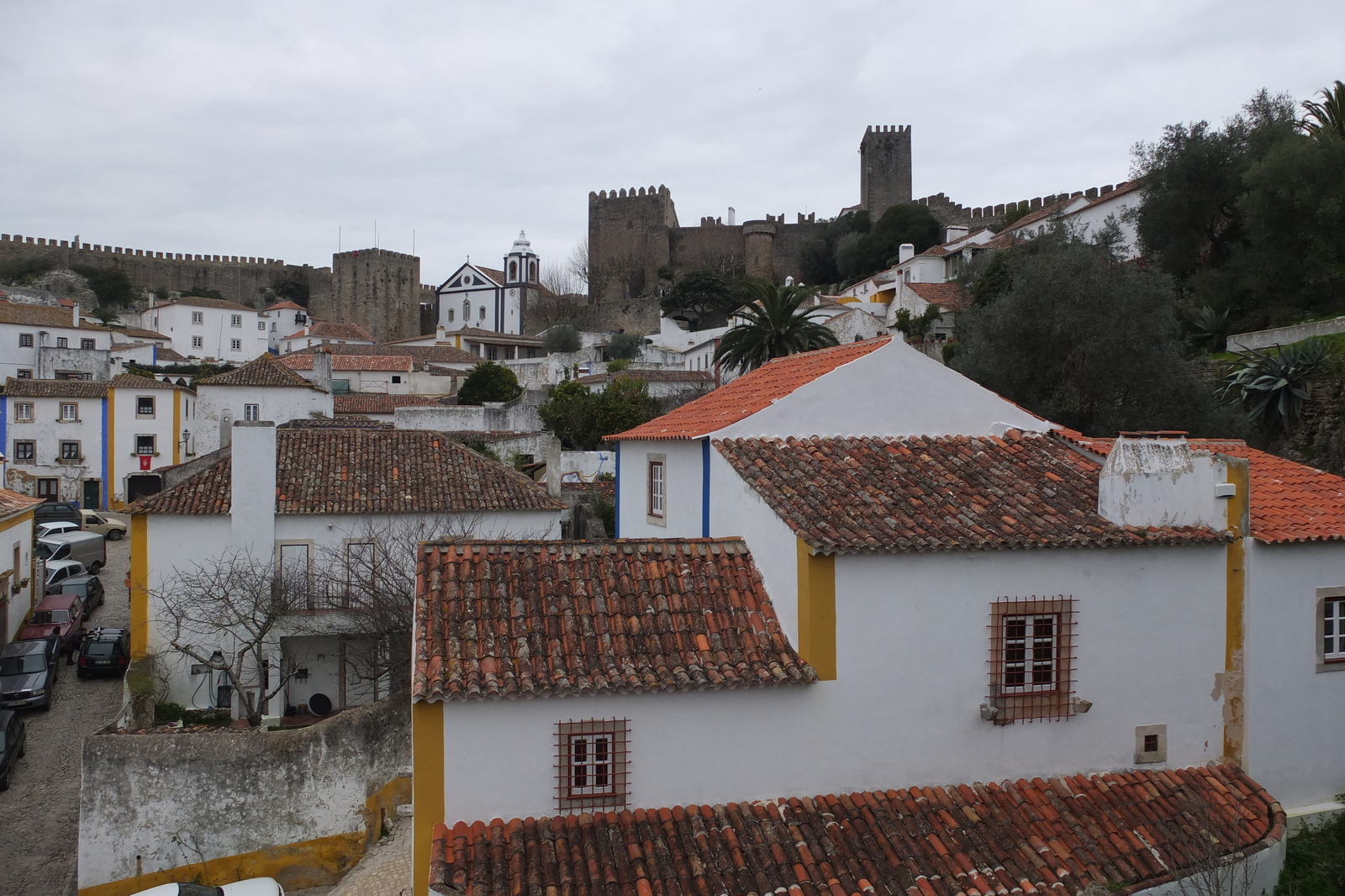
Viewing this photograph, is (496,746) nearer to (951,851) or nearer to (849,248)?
(951,851)

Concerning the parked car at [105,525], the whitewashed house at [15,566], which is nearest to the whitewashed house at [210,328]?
the parked car at [105,525]

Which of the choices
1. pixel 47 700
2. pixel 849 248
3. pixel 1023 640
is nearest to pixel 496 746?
pixel 1023 640

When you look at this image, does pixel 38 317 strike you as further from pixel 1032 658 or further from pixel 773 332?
pixel 1032 658

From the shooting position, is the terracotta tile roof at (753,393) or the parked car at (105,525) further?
the parked car at (105,525)

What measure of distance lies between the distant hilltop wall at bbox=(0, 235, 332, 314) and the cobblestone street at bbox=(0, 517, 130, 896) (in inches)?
2484

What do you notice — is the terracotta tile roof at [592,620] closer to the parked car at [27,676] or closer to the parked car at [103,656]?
the parked car at [27,676]

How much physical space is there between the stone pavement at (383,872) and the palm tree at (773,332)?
18.7 metres

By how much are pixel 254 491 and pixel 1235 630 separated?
15241 millimetres

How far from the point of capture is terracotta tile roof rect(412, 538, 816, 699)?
26.0ft

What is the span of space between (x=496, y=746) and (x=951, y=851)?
151 inches

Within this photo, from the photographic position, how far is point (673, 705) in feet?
26.6

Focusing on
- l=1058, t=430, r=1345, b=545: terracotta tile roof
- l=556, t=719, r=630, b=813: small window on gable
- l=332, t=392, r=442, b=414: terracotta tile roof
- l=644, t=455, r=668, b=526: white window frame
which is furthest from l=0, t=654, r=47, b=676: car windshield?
l=332, t=392, r=442, b=414: terracotta tile roof

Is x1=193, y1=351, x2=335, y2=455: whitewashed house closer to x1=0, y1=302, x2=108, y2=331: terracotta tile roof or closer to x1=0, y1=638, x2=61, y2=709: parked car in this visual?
x1=0, y1=638, x2=61, y2=709: parked car

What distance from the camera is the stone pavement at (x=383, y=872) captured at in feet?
35.0
